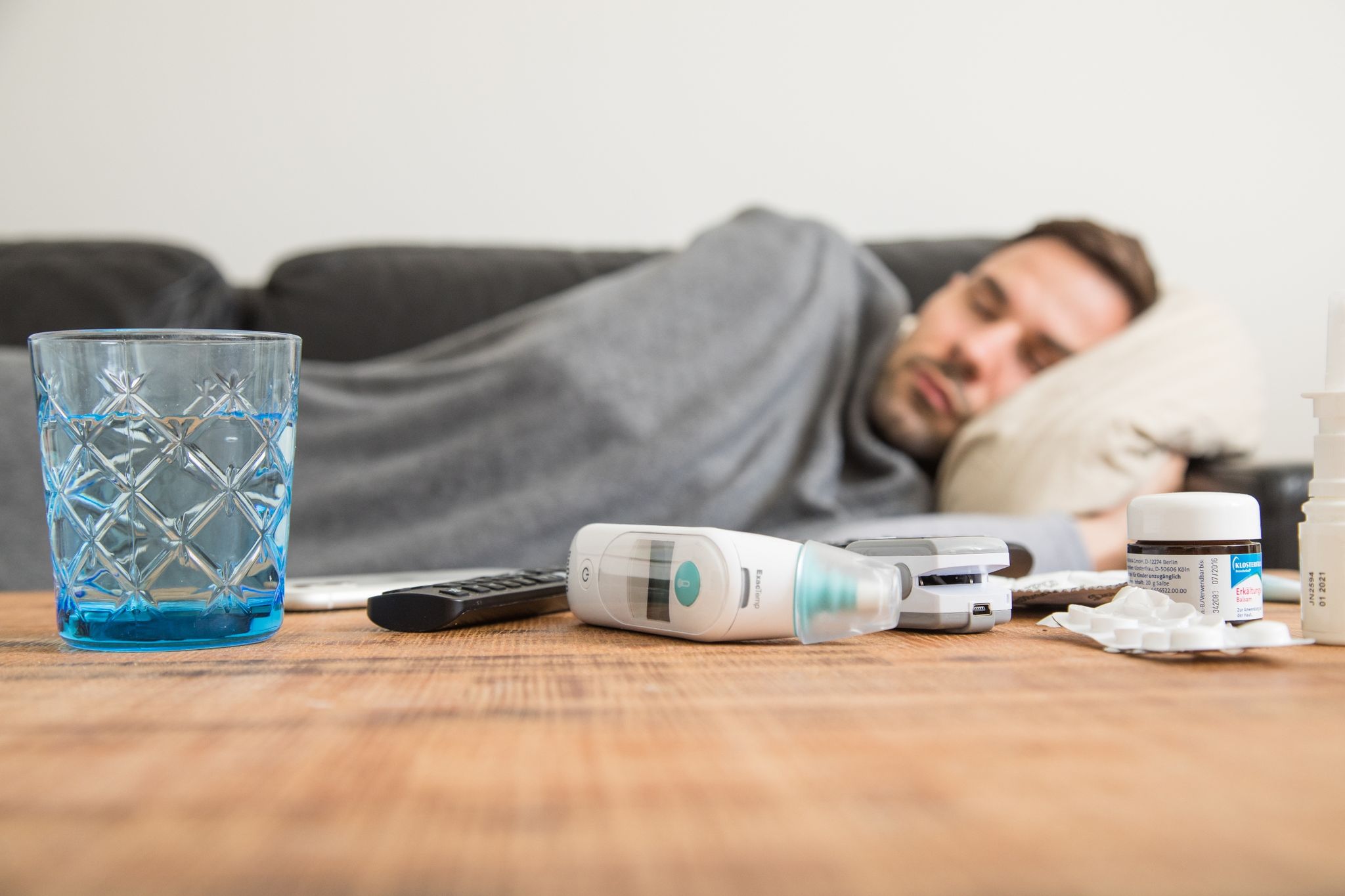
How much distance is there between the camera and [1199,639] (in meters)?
0.36

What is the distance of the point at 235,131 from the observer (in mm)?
1678

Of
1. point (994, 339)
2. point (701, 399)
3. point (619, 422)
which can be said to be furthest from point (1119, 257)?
point (619, 422)

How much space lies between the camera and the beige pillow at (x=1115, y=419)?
109 cm

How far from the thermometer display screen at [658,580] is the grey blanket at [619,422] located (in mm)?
684

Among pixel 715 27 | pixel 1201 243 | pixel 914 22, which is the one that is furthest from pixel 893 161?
pixel 1201 243

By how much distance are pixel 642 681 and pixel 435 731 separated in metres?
0.09

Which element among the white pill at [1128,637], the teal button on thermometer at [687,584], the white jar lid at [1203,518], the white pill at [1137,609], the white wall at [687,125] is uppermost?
the white wall at [687,125]

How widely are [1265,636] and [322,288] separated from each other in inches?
52.7

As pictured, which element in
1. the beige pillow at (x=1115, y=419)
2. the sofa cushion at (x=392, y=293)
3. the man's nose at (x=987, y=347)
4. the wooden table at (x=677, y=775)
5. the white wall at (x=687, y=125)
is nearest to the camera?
the wooden table at (x=677, y=775)

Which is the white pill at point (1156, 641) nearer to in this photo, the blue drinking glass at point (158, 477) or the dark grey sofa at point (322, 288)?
the blue drinking glass at point (158, 477)

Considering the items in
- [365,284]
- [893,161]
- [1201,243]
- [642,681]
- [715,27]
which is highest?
[715,27]

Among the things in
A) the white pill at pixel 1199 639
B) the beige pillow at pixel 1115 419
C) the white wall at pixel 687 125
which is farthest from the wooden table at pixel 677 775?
the white wall at pixel 687 125

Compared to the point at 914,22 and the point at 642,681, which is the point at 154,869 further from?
the point at 914,22

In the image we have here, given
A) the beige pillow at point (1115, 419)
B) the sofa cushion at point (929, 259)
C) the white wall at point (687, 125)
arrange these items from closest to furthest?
1. the beige pillow at point (1115, 419)
2. the sofa cushion at point (929, 259)
3. the white wall at point (687, 125)
